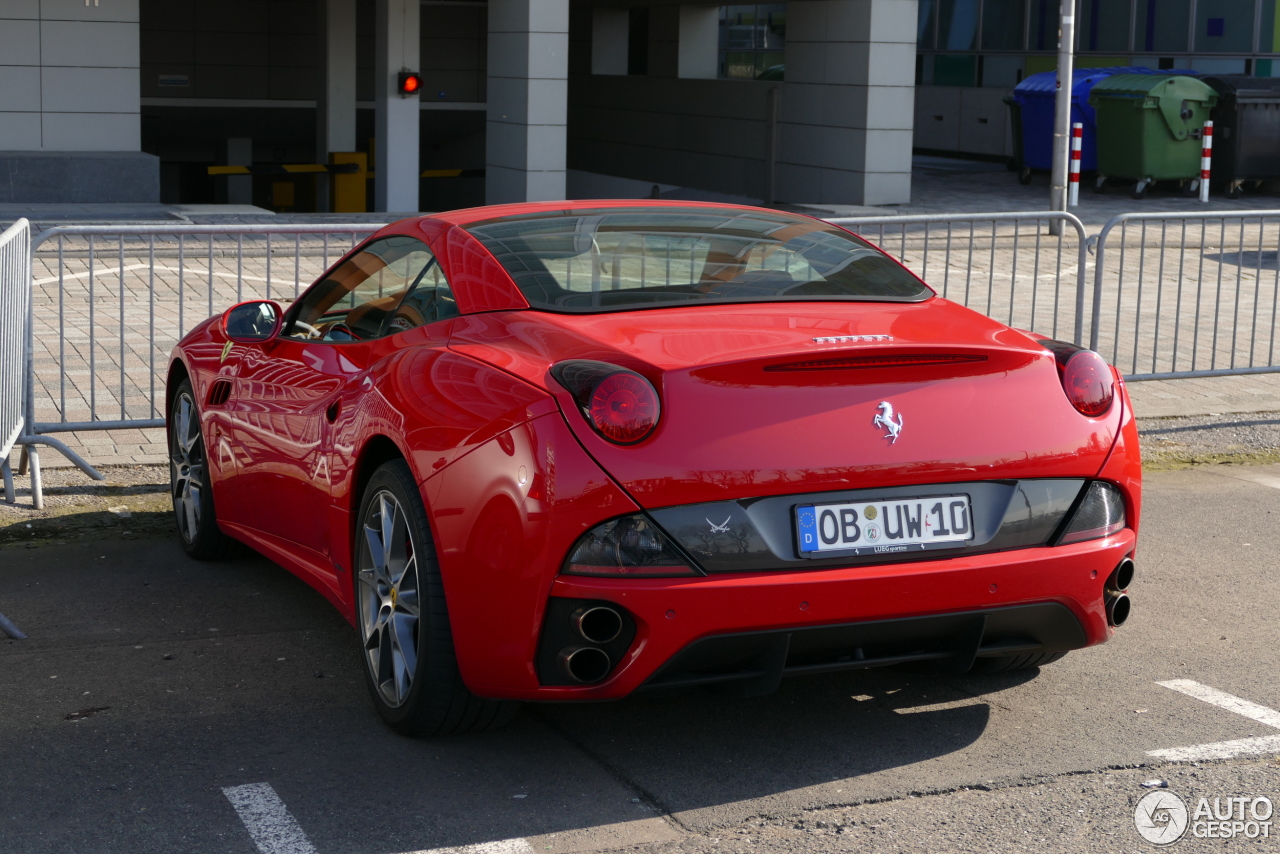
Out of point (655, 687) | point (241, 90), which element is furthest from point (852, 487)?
point (241, 90)

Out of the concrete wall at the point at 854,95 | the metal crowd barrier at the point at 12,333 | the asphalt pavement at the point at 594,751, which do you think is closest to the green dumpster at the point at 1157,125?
the concrete wall at the point at 854,95

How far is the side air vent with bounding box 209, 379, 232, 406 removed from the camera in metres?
5.29

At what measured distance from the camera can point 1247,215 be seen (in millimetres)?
8500

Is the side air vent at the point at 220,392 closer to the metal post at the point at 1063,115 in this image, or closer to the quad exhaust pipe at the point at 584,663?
the quad exhaust pipe at the point at 584,663

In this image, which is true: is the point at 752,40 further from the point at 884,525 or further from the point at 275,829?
the point at 275,829

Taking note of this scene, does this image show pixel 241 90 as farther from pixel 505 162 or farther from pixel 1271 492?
pixel 1271 492

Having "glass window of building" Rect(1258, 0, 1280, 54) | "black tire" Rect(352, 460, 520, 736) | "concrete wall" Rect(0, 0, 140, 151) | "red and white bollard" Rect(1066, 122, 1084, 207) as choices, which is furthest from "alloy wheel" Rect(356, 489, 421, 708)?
"glass window of building" Rect(1258, 0, 1280, 54)

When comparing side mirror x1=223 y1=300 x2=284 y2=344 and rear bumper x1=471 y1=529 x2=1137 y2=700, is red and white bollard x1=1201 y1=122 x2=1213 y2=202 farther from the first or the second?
rear bumper x1=471 y1=529 x2=1137 y2=700

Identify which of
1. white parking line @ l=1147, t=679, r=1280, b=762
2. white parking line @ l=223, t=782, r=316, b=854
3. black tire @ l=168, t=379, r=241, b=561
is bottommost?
white parking line @ l=223, t=782, r=316, b=854

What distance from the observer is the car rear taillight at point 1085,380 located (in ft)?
13.1

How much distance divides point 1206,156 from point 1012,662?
62.4 ft

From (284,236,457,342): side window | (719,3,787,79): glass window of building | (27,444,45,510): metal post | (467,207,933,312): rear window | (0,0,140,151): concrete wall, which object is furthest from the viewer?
(719,3,787,79): glass window of building

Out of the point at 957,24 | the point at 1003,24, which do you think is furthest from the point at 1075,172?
the point at 957,24

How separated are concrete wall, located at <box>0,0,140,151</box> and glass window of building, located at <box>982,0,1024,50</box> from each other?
1703 centimetres
